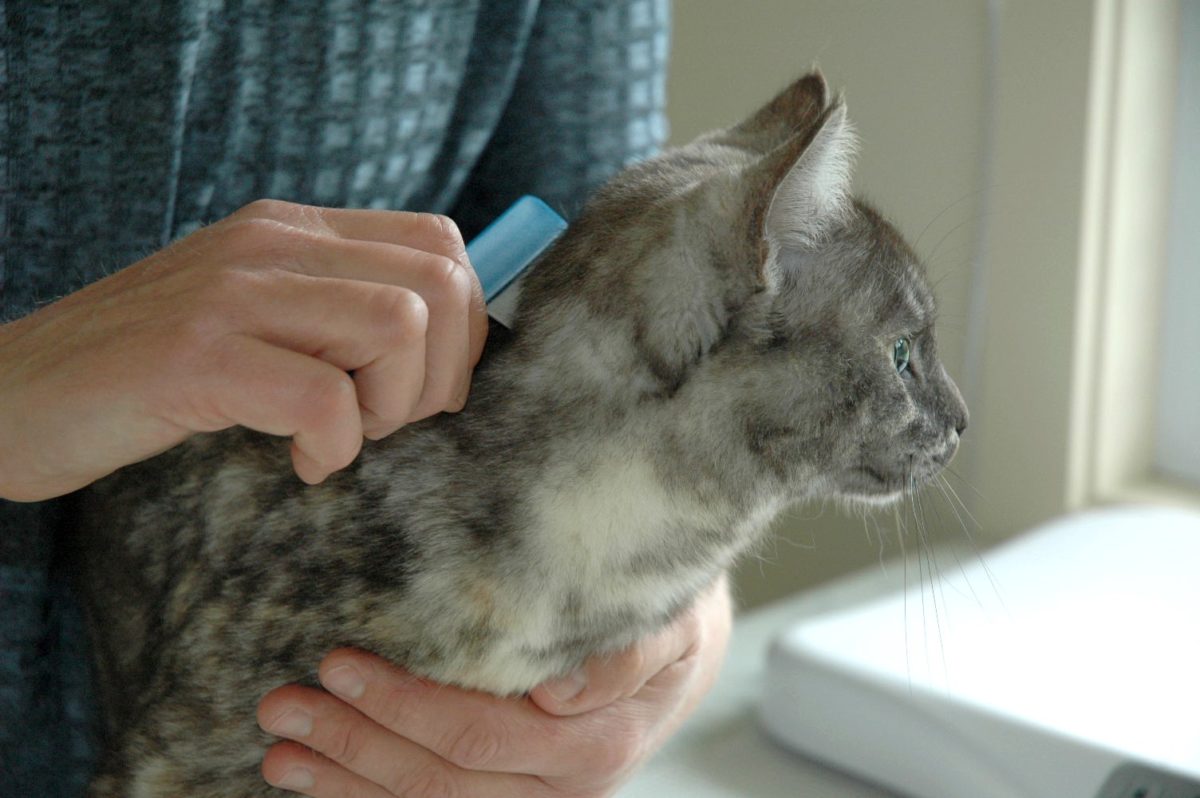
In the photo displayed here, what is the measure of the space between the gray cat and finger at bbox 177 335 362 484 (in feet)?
0.35

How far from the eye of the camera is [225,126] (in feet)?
2.42

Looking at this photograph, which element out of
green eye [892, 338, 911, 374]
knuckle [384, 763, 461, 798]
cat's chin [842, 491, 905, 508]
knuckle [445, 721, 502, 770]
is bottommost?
knuckle [384, 763, 461, 798]

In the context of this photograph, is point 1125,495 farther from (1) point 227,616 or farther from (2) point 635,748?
(1) point 227,616

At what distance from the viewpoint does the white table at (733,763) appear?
0.89 m

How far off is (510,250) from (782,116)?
19 cm

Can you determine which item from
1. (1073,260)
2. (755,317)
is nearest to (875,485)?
(755,317)

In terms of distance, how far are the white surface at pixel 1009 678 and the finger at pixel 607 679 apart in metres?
0.24

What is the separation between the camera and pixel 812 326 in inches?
23.5

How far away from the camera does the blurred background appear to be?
1.15 meters

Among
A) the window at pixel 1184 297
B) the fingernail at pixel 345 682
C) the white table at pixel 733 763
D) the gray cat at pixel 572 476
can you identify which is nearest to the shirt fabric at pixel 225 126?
the gray cat at pixel 572 476

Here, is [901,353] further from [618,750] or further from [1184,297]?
[1184,297]

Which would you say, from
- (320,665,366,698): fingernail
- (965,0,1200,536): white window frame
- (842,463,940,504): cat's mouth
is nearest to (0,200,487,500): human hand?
(320,665,366,698): fingernail

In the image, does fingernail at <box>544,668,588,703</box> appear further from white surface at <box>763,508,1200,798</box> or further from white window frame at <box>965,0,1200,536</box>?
white window frame at <box>965,0,1200,536</box>

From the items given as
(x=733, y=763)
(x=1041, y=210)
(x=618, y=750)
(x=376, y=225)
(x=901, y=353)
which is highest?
(x=376, y=225)
